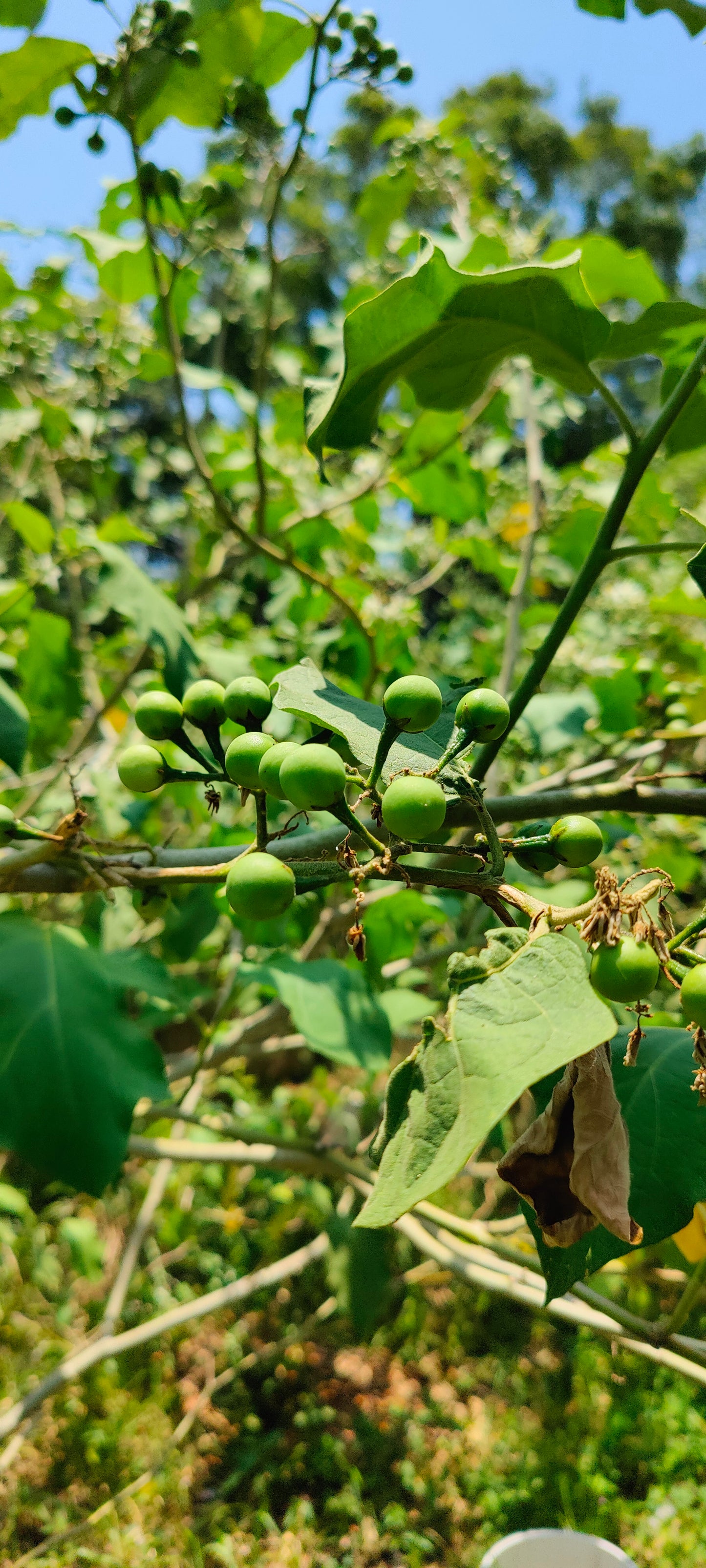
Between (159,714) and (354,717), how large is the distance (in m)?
0.26

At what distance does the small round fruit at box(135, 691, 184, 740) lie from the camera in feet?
3.14

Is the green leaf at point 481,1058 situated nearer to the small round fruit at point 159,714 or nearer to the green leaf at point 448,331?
the small round fruit at point 159,714

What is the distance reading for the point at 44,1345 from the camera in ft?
11.1

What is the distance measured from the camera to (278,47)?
67.8 inches

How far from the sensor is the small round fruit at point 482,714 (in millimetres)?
790

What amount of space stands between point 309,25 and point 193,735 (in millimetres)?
1412

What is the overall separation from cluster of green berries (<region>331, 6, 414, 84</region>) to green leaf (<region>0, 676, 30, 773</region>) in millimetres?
1473

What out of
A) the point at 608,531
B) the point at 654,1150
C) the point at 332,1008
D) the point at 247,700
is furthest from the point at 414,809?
the point at 332,1008

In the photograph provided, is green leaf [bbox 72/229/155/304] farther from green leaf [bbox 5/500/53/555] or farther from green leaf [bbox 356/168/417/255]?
green leaf [bbox 356/168/417/255]

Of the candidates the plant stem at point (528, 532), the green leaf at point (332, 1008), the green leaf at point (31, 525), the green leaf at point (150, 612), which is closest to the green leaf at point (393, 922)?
the green leaf at point (332, 1008)

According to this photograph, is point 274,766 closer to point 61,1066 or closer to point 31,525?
point 61,1066

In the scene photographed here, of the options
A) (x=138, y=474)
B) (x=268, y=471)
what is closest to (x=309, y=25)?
(x=268, y=471)

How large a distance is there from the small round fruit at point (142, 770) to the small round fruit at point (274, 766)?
0.61 ft

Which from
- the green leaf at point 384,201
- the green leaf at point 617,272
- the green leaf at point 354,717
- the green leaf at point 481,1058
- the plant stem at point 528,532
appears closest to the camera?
the green leaf at point 481,1058
